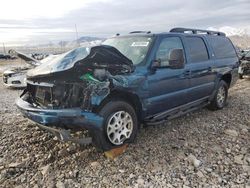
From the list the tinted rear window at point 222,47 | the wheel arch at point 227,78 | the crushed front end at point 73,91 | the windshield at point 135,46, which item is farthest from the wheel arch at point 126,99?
the wheel arch at point 227,78

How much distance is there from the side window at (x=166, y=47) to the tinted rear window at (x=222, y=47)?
1.49 m

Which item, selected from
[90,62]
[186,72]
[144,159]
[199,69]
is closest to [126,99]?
[90,62]

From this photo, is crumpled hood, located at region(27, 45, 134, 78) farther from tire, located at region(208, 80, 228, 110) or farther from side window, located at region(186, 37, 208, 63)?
tire, located at region(208, 80, 228, 110)

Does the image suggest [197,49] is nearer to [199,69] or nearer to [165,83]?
[199,69]

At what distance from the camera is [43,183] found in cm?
349

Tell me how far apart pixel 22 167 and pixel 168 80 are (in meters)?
2.66

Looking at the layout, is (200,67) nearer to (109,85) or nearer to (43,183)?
(109,85)

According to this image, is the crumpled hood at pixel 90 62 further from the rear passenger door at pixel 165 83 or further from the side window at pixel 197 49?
the side window at pixel 197 49

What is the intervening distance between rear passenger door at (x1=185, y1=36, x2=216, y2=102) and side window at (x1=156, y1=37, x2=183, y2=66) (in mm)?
295

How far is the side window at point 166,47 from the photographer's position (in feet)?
15.2

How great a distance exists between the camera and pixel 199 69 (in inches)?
218

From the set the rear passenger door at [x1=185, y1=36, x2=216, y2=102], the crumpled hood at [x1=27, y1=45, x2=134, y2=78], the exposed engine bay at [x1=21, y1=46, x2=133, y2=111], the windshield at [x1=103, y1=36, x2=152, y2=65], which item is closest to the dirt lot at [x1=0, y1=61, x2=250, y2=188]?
the rear passenger door at [x1=185, y1=36, x2=216, y2=102]

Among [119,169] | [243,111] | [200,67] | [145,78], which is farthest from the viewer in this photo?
[243,111]

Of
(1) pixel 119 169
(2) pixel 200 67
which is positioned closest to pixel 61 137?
(1) pixel 119 169
